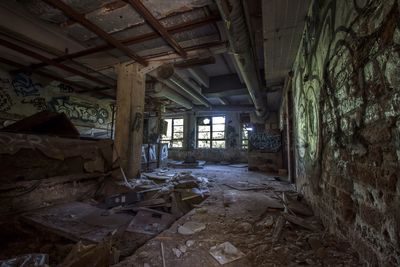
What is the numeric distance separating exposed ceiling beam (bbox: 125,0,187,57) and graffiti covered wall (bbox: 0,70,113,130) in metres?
5.72

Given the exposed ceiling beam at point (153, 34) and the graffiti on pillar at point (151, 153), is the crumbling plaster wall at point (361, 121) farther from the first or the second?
the graffiti on pillar at point (151, 153)

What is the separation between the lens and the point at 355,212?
1509mm

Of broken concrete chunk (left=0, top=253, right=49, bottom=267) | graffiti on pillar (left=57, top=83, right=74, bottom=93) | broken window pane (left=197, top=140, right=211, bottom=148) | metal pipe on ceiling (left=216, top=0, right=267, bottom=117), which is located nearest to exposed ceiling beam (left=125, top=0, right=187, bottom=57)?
metal pipe on ceiling (left=216, top=0, right=267, bottom=117)

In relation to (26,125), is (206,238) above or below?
below

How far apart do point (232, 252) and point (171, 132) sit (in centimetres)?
1197

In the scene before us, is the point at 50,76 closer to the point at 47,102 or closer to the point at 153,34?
the point at 47,102

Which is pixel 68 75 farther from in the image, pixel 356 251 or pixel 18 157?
pixel 356 251

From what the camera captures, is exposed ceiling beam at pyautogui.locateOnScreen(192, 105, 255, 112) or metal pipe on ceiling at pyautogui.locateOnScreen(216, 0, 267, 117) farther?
exposed ceiling beam at pyautogui.locateOnScreen(192, 105, 255, 112)

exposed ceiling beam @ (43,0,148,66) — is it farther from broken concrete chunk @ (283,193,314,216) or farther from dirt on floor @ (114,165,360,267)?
broken concrete chunk @ (283,193,314,216)

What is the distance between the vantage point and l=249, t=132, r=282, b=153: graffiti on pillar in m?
7.80

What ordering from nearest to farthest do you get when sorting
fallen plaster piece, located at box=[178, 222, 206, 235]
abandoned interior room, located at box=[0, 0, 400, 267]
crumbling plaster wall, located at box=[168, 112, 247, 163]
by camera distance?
abandoned interior room, located at box=[0, 0, 400, 267] → fallen plaster piece, located at box=[178, 222, 206, 235] → crumbling plaster wall, located at box=[168, 112, 247, 163]

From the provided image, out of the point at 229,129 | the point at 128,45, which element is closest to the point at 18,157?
the point at 128,45

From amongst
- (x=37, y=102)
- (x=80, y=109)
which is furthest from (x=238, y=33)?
(x=80, y=109)

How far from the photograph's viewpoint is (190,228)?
86.1 inches
